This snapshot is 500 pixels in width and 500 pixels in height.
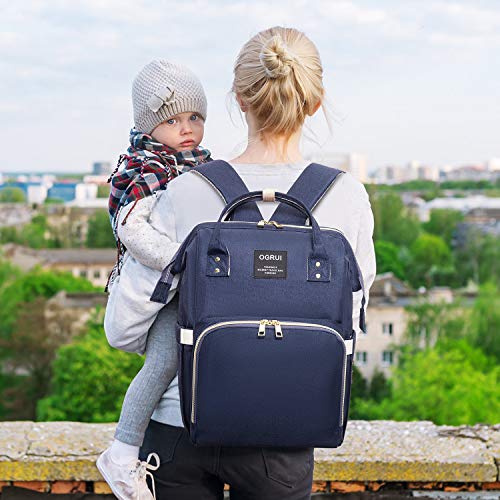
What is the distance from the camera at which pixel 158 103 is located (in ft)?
5.96

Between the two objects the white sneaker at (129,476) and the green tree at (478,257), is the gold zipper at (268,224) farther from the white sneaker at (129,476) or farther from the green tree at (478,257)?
the green tree at (478,257)

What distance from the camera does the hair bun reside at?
1.51 m

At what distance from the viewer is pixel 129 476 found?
64.9 inches

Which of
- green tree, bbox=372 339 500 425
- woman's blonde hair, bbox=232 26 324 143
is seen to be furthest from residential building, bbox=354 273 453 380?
woman's blonde hair, bbox=232 26 324 143

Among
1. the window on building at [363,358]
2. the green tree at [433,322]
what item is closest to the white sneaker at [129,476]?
the green tree at [433,322]

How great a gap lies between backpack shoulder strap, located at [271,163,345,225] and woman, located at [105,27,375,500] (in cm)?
2

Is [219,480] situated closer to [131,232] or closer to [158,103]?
[131,232]

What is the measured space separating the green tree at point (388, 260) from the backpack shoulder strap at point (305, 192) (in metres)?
49.3

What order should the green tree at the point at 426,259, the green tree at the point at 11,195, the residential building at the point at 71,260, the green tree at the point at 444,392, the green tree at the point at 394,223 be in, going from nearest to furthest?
the green tree at the point at 444,392
the residential building at the point at 71,260
the green tree at the point at 426,259
the green tree at the point at 394,223
the green tree at the point at 11,195

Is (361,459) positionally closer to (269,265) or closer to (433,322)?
(269,265)

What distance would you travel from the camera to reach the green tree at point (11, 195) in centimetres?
7106

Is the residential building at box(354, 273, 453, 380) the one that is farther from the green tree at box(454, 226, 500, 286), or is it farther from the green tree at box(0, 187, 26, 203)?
the green tree at box(0, 187, 26, 203)

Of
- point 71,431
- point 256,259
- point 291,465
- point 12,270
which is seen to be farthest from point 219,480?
point 12,270

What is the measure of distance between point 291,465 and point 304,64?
68cm
